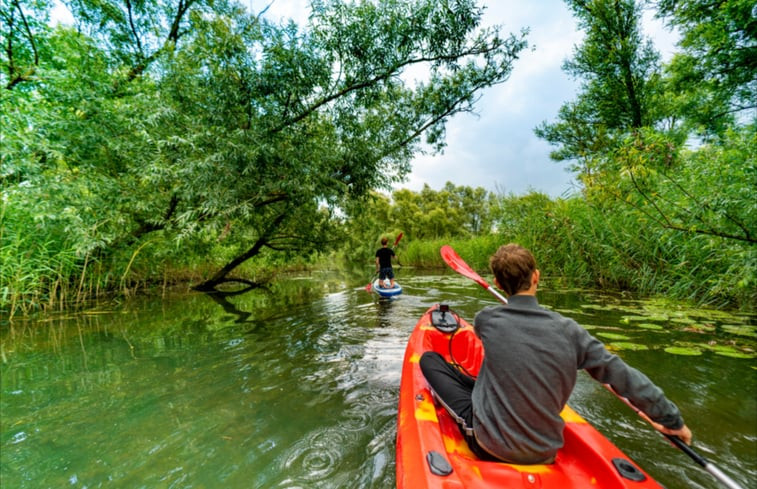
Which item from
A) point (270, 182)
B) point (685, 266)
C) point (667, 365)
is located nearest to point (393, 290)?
point (270, 182)

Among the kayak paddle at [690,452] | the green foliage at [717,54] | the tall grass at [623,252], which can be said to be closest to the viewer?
the kayak paddle at [690,452]

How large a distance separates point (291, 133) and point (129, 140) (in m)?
3.76

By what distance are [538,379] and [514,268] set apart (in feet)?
1.69

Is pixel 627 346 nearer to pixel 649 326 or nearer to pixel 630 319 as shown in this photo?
pixel 649 326

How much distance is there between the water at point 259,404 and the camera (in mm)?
1844

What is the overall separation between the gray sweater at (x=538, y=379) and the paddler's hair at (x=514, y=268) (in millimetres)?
85

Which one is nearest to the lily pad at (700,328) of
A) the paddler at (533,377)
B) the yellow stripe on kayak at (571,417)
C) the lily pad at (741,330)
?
the lily pad at (741,330)

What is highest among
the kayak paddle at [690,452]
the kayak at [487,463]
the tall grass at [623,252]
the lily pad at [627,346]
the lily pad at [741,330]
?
the tall grass at [623,252]

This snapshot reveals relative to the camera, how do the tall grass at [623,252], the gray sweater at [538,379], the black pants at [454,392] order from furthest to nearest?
the tall grass at [623,252]
the black pants at [454,392]
the gray sweater at [538,379]

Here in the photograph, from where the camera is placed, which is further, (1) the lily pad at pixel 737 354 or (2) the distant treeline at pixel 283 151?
(2) the distant treeline at pixel 283 151

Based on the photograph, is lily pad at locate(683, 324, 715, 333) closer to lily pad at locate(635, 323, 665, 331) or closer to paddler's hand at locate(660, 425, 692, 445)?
lily pad at locate(635, 323, 665, 331)

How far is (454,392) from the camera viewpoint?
1.83 m

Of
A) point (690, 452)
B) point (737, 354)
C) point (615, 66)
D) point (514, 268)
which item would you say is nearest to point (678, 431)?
point (690, 452)

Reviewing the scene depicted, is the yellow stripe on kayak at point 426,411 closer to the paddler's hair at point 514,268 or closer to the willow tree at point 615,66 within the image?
the paddler's hair at point 514,268
